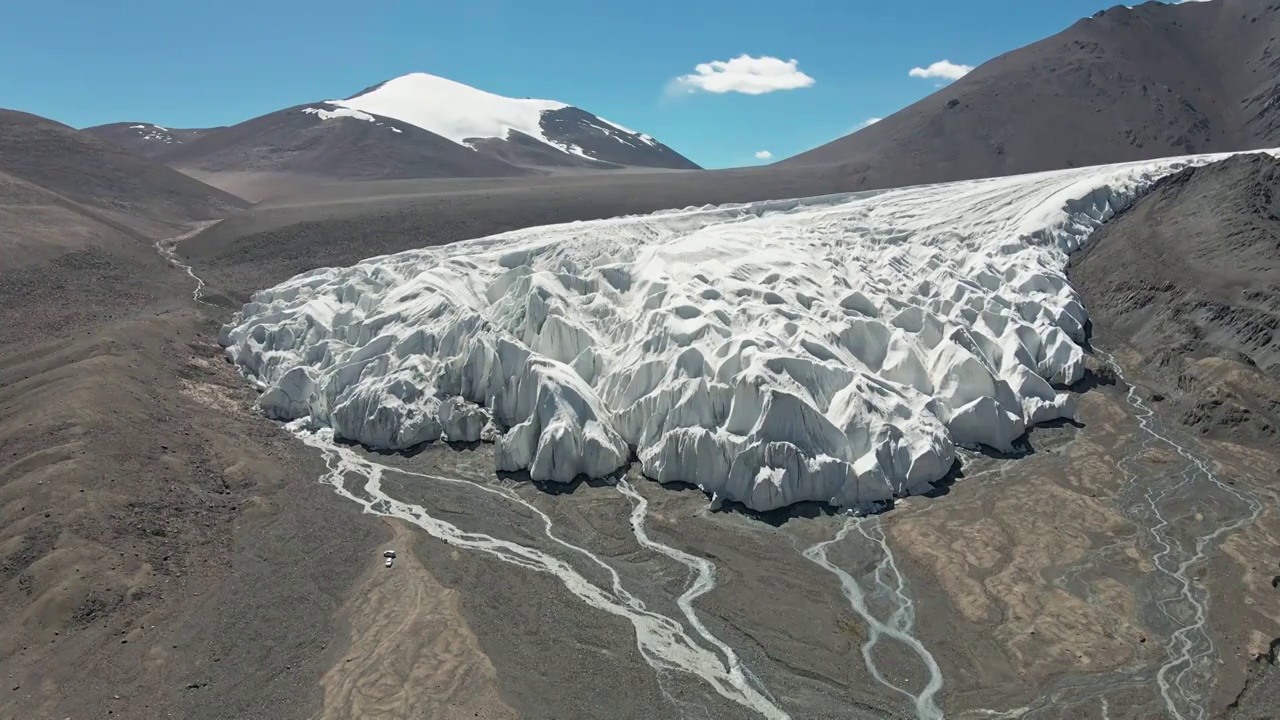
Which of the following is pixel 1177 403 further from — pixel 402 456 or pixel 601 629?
pixel 402 456

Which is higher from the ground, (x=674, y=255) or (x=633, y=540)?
(x=674, y=255)

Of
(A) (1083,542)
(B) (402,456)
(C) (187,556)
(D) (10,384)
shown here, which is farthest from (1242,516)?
(D) (10,384)

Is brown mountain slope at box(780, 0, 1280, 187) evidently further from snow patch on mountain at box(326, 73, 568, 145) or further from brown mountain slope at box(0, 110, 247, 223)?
snow patch on mountain at box(326, 73, 568, 145)

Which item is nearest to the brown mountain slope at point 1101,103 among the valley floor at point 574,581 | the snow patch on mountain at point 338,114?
the valley floor at point 574,581

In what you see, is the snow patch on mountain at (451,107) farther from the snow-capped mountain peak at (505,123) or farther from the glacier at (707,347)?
the glacier at (707,347)

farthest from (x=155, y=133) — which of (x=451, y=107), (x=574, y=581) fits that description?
(x=574, y=581)

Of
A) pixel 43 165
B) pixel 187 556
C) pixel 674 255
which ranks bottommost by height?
pixel 187 556
